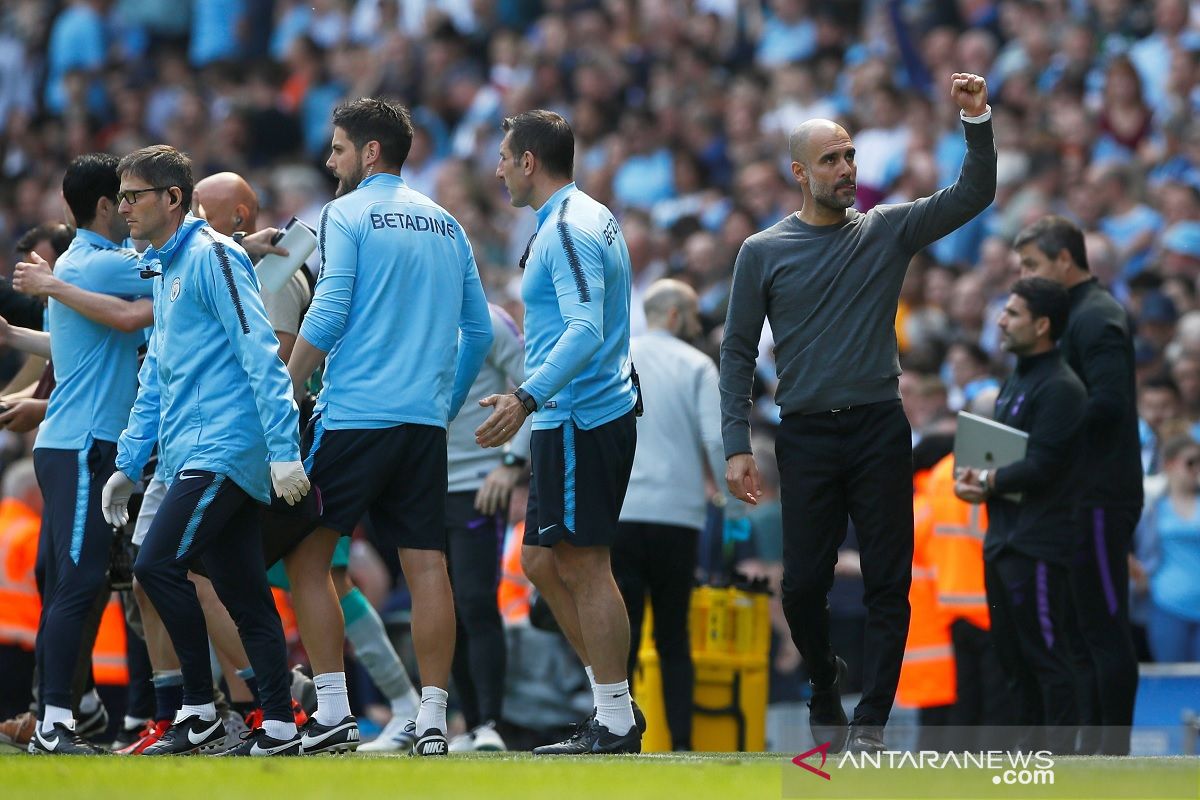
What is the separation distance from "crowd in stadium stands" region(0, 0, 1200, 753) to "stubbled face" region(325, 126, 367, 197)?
1982 millimetres

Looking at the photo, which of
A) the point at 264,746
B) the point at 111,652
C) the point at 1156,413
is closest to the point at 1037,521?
the point at 1156,413

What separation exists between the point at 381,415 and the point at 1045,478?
296cm

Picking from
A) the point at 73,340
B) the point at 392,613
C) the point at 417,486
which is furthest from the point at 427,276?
the point at 392,613

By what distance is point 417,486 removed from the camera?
7.11 metres

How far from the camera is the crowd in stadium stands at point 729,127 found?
38.8ft

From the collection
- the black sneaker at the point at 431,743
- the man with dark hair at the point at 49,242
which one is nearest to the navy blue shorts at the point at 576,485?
the black sneaker at the point at 431,743

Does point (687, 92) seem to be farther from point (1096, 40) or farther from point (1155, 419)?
point (1155, 419)

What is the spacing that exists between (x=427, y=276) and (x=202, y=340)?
858 millimetres

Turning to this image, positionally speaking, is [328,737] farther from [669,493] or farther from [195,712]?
[669,493]

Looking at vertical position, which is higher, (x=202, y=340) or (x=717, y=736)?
(x=202, y=340)

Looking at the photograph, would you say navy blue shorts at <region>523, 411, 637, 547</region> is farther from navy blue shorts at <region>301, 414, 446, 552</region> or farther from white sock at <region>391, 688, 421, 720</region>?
white sock at <region>391, 688, 421, 720</region>

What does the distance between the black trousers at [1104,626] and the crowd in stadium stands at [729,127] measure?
1.98m

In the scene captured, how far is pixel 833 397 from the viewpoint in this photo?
710cm

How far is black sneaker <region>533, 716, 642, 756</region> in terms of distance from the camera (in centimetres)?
701
